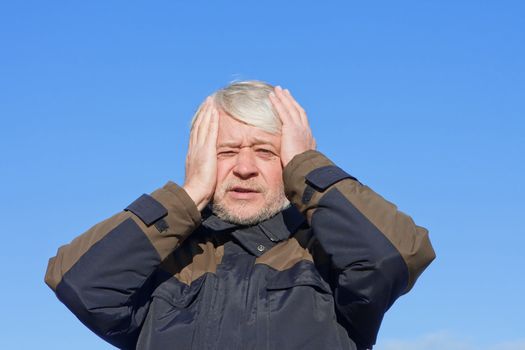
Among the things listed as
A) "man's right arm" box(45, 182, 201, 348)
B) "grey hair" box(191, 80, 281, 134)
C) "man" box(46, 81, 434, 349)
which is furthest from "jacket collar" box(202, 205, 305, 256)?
"grey hair" box(191, 80, 281, 134)

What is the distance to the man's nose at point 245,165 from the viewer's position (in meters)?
6.49

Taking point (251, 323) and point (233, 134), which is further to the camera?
point (233, 134)

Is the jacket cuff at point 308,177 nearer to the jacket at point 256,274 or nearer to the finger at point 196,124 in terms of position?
the jacket at point 256,274

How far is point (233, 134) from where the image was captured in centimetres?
663

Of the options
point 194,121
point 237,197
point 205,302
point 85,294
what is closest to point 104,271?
point 85,294

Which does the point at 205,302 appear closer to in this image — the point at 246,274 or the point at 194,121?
the point at 246,274

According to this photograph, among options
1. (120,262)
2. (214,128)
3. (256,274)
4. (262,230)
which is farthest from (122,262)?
(214,128)

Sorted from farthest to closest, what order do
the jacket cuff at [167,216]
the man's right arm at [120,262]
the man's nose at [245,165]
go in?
the man's nose at [245,165], the jacket cuff at [167,216], the man's right arm at [120,262]

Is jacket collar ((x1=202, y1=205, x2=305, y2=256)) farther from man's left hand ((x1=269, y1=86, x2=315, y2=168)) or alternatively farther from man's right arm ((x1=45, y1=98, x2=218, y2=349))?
man's left hand ((x1=269, y1=86, x2=315, y2=168))

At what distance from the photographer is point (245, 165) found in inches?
256

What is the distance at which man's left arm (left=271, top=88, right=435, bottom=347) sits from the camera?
5.73 m

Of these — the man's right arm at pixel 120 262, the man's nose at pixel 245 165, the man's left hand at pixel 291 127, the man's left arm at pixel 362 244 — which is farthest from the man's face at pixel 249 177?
the man's left arm at pixel 362 244

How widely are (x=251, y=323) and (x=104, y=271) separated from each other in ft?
3.17

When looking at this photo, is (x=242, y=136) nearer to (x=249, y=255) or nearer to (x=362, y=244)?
(x=249, y=255)
